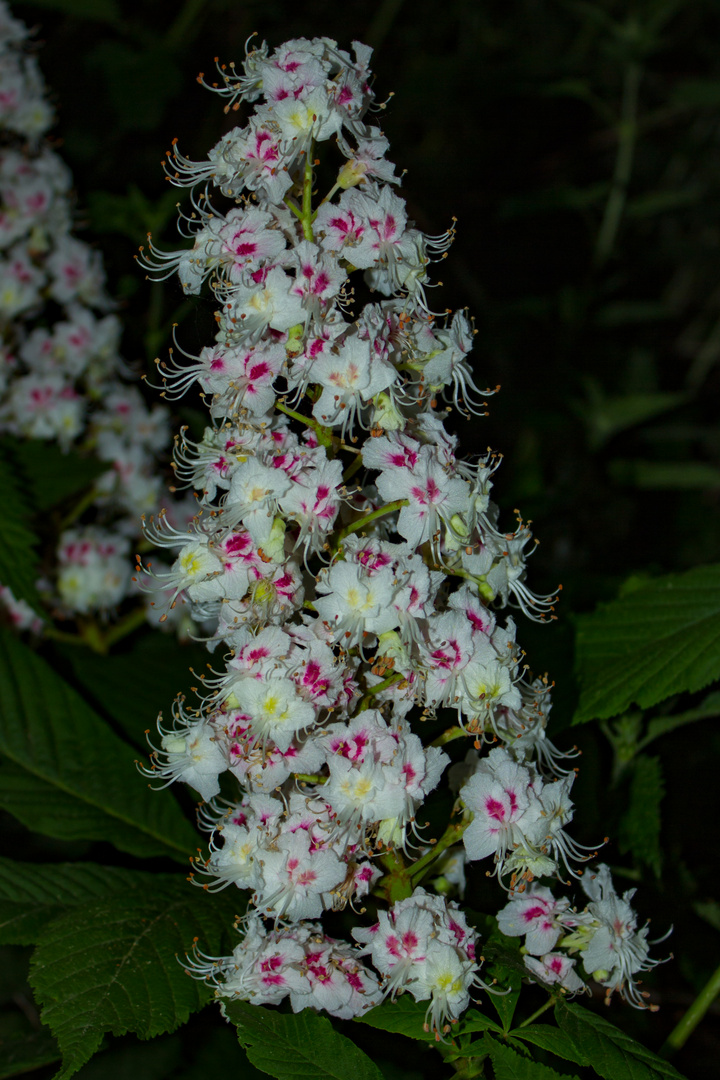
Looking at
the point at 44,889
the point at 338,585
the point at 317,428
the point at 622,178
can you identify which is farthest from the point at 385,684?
the point at 622,178

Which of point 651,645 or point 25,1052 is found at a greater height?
point 651,645

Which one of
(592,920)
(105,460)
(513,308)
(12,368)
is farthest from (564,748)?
(513,308)

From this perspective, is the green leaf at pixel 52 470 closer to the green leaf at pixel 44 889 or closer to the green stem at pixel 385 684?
the green leaf at pixel 44 889

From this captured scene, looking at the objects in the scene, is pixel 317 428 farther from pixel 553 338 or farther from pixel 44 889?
pixel 553 338

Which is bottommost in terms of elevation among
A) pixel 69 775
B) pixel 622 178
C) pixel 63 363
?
pixel 69 775

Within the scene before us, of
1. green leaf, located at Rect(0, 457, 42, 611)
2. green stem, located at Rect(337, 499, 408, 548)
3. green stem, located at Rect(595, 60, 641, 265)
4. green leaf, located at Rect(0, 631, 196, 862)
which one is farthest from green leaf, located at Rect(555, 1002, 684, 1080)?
green stem, located at Rect(595, 60, 641, 265)
